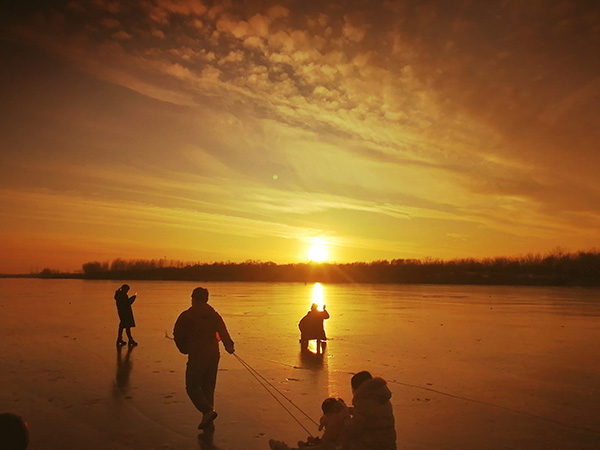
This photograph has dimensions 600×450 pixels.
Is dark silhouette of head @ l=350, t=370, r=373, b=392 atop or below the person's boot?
atop

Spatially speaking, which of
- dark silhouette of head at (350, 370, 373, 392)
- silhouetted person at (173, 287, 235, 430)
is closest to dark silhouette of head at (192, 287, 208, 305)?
silhouetted person at (173, 287, 235, 430)

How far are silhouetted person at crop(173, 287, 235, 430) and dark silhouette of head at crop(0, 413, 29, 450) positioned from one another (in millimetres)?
2858

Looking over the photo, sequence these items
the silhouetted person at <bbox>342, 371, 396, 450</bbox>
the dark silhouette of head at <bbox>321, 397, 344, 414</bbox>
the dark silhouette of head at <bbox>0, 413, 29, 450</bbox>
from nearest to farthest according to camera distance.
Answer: the dark silhouette of head at <bbox>0, 413, 29, 450</bbox> → the silhouetted person at <bbox>342, 371, 396, 450</bbox> → the dark silhouette of head at <bbox>321, 397, 344, 414</bbox>

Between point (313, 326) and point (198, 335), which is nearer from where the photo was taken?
point (198, 335)

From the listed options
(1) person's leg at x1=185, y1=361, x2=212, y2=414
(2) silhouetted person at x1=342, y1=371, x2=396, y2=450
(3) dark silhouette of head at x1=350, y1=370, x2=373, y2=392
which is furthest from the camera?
(1) person's leg at x1=185, y1=361, x2=212, y2=414

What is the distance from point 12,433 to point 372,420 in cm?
337

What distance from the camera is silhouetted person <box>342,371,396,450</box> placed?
476cm

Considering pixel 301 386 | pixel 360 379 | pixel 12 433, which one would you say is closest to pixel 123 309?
pixel 301 386

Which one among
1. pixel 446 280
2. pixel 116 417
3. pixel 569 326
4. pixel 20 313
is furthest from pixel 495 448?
pixel 446 280

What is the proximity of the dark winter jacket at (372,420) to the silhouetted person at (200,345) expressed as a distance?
2804 mm

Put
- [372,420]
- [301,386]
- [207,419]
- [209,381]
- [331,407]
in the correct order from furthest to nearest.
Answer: [301,386]
[209,381]
[207,419]
[331,407]
[372,420]

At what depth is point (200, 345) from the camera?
713 centimetres

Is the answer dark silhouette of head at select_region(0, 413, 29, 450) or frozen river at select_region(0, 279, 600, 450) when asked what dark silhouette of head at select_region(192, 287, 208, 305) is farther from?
dark silhouette of head at select_region(0, 413, 29, 450)

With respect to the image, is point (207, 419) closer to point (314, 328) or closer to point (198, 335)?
point (198, 335)
